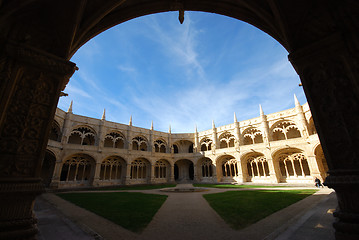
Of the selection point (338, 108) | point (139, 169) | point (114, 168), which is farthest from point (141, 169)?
point (338, 108)

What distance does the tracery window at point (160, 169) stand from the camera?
25.9 meters

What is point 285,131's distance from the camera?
67.3 ft

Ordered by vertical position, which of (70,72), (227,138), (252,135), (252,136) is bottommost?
(70,72)

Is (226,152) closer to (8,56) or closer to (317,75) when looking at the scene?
(317,75)

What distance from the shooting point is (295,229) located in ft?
10.5

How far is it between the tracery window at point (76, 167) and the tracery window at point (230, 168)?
19863mm

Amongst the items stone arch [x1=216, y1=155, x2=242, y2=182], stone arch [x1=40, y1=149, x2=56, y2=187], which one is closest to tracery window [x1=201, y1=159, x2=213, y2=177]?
stone arch [x1=216, y1=155, x2=242, y2=182]

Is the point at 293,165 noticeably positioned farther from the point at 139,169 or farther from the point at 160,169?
the point at 139,169

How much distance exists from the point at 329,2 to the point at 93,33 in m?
4.95

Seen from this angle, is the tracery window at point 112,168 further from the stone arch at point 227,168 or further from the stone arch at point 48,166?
the stone arch at point 227,168

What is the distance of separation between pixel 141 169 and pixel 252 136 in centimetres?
1799

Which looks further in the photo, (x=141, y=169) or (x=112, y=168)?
(x=141, y=169)

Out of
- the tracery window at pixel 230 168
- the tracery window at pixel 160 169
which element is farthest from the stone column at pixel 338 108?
the tracery window at pixel 160 169

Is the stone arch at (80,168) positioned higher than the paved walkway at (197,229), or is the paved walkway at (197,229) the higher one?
the stone arch at (80,168)
